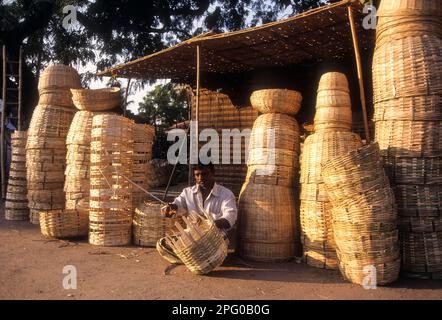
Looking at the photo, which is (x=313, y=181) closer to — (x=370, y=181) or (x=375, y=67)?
(x=370, y=181)

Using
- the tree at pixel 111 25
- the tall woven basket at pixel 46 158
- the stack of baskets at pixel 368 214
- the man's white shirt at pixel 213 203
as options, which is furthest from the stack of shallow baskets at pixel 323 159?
the tree at pixel 111 25

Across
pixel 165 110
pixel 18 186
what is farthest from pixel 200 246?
pixel 165 110

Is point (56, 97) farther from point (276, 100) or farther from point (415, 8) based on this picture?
point (415, 8)

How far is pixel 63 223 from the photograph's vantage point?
18.7ft

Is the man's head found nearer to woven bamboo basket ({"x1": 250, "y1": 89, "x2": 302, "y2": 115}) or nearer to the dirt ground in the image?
the dirt ground

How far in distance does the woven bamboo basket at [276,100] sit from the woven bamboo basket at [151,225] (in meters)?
1.96

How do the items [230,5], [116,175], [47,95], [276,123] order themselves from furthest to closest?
1. [230,5]
2. [47,95]
3. [116,175]
4. [276,123]

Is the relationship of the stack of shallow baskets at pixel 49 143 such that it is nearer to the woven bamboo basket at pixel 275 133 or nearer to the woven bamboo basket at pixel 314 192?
the woven bamboo basket at pixel 275 133

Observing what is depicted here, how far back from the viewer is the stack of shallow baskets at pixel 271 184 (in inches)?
190

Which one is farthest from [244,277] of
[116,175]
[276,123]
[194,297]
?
[116,175]

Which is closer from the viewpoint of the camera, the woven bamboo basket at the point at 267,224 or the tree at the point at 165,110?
the woven bamboo basket at the point at 267,224

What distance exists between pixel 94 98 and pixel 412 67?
4.63 meters

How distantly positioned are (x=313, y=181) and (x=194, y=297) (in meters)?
1.89
